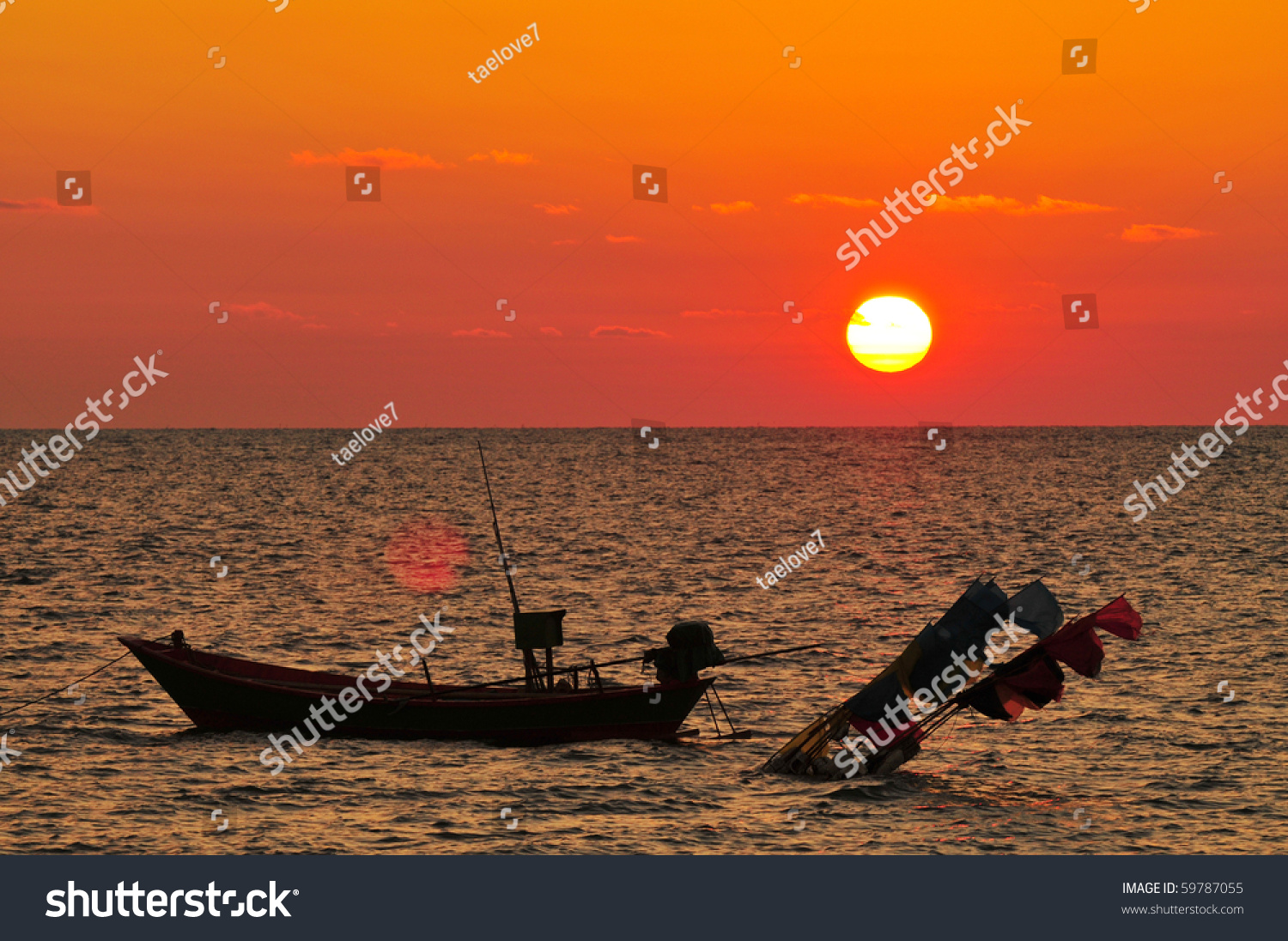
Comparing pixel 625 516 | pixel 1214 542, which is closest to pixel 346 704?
pixel 1214 542

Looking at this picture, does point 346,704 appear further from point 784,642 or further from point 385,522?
point 385,522

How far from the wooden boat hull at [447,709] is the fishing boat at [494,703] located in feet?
0.06

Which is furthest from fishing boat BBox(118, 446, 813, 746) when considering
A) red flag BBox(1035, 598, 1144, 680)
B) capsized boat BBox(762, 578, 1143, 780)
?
red flag BBox(1035, 598, 1144, 680)

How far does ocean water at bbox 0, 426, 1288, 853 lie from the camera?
72.6 ft

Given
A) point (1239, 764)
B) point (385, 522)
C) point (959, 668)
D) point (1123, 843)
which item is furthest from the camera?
point (385, 522)

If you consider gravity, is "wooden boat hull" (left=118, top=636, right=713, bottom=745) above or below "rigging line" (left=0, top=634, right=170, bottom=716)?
below

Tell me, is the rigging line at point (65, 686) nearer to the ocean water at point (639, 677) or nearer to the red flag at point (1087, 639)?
the ocean water at point (639, 677)

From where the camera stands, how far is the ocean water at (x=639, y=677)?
872 inches

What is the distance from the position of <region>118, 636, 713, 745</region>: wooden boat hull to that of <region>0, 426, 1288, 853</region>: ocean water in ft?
1.76

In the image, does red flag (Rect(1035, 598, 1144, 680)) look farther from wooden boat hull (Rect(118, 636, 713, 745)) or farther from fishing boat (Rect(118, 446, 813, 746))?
wooden boat hull (Rect(118, 636, 713, 745))

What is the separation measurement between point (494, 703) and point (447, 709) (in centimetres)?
115

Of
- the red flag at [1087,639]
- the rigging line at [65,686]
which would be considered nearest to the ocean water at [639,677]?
the rigging line at [65,686]

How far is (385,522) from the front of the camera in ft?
315

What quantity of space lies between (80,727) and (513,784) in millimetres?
11731
